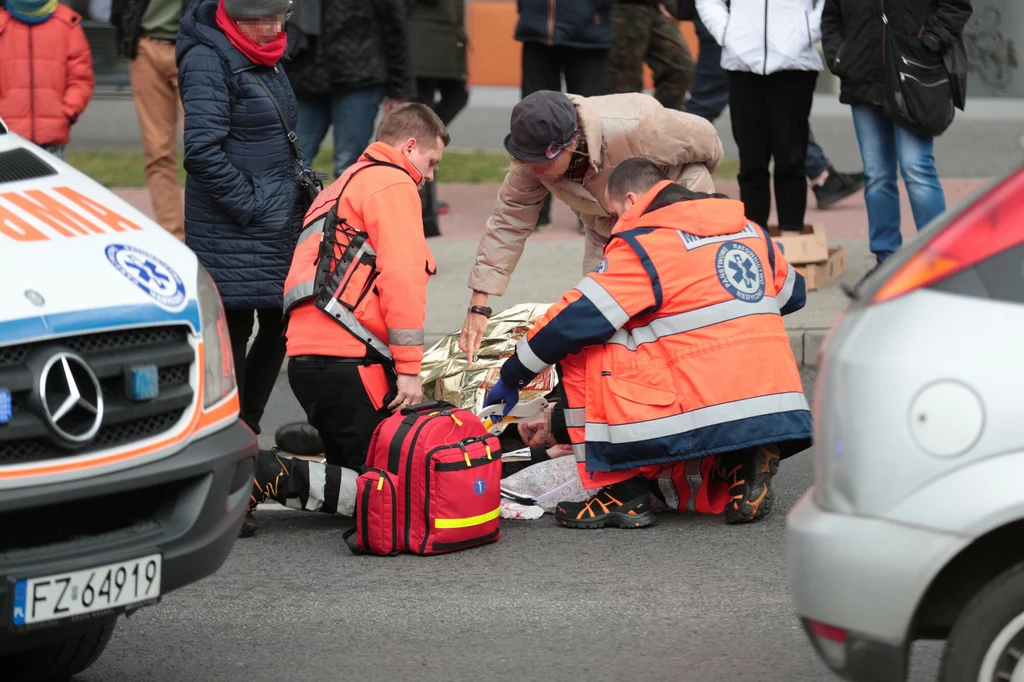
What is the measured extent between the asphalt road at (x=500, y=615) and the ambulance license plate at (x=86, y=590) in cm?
70

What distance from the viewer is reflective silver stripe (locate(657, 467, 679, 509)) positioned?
17.4 feet

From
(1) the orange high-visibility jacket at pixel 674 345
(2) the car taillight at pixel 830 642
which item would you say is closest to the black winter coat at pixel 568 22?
(1) the orange high-visibility jacket at pixel 674 345

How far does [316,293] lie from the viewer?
5137 millimetres

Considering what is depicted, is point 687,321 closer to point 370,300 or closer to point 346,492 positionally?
point 370,300

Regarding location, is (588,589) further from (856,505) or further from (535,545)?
(856,505)

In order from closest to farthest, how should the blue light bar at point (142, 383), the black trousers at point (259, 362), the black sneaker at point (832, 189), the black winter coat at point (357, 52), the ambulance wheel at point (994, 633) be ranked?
1. the ambulance wheel at point (994, 633)
2. the blue light bar at point (142, 383)
3. the black trousers at point (259, 362)
4. the black winter coat at point (357, 52)
5. the black sneaker at point (832, 189)

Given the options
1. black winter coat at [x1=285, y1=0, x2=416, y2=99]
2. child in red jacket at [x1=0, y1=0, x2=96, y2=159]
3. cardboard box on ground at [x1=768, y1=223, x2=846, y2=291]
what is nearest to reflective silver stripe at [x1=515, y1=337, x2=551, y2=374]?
cardboard box on ground at [x1=768, y1=223, x2=846, y2=291]

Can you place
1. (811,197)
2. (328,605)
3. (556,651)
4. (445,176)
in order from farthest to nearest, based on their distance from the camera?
(445,176) → (811,197) → (328,605) → (556,651)

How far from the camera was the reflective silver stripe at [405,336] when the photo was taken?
5047 mm

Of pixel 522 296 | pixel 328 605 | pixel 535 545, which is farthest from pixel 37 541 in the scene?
pixel 522 296

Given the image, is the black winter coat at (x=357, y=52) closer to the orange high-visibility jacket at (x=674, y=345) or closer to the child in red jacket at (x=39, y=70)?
the child in red jacket at (x=39, y=70)

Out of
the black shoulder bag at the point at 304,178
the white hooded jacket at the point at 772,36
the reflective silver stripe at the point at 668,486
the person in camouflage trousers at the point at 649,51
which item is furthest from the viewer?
the person in camouflage trousers at the point at 649,51

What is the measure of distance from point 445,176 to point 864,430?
9060 mm

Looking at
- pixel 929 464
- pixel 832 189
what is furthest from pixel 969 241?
pixel 832 189
